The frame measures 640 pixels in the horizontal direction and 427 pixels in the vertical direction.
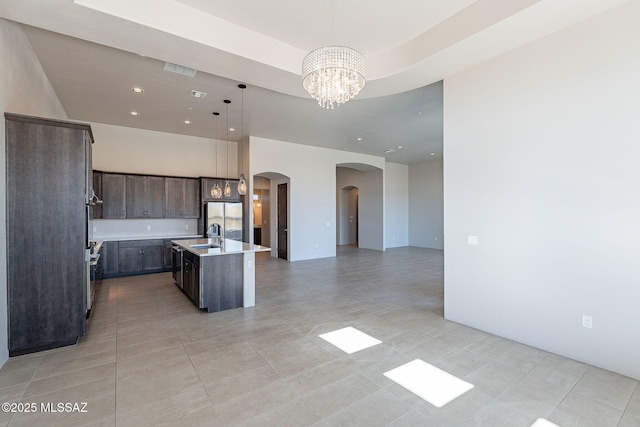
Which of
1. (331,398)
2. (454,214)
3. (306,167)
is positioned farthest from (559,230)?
(306,167)

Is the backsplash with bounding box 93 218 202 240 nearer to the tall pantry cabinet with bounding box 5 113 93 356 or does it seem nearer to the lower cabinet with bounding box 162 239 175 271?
the lower cabinet with bounding box 162 239 175 271

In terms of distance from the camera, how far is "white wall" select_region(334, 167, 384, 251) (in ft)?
36.5

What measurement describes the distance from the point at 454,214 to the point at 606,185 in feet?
4.89

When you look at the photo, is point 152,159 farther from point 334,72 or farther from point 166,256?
point 334,72

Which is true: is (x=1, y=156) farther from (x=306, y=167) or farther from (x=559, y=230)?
(x=306, y=167)

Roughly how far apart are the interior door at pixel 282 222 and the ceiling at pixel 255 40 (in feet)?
13.1

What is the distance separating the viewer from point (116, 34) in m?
2.95

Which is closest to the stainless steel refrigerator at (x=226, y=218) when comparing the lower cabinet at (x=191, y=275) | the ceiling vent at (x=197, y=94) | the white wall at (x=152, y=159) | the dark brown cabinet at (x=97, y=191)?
the white wall at (x=152, y=159)

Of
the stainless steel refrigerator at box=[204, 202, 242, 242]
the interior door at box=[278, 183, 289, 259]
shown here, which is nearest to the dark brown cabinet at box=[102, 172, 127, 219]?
the stainless steel refrigerator at box=[204, 202, 242, 242]

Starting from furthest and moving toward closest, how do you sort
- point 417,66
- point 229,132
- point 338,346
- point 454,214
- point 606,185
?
1. point 229,132
2. point 454,214
3. point 417,66
4. point 338,346
5. point 606,185

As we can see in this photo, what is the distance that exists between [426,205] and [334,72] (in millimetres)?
10252

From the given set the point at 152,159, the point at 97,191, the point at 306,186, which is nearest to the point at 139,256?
the point at 97,191

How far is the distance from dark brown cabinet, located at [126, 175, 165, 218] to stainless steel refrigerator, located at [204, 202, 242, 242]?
1.12 metres

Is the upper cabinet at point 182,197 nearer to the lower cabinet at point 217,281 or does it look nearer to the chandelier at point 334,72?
the lower cabinet at point 217,281
